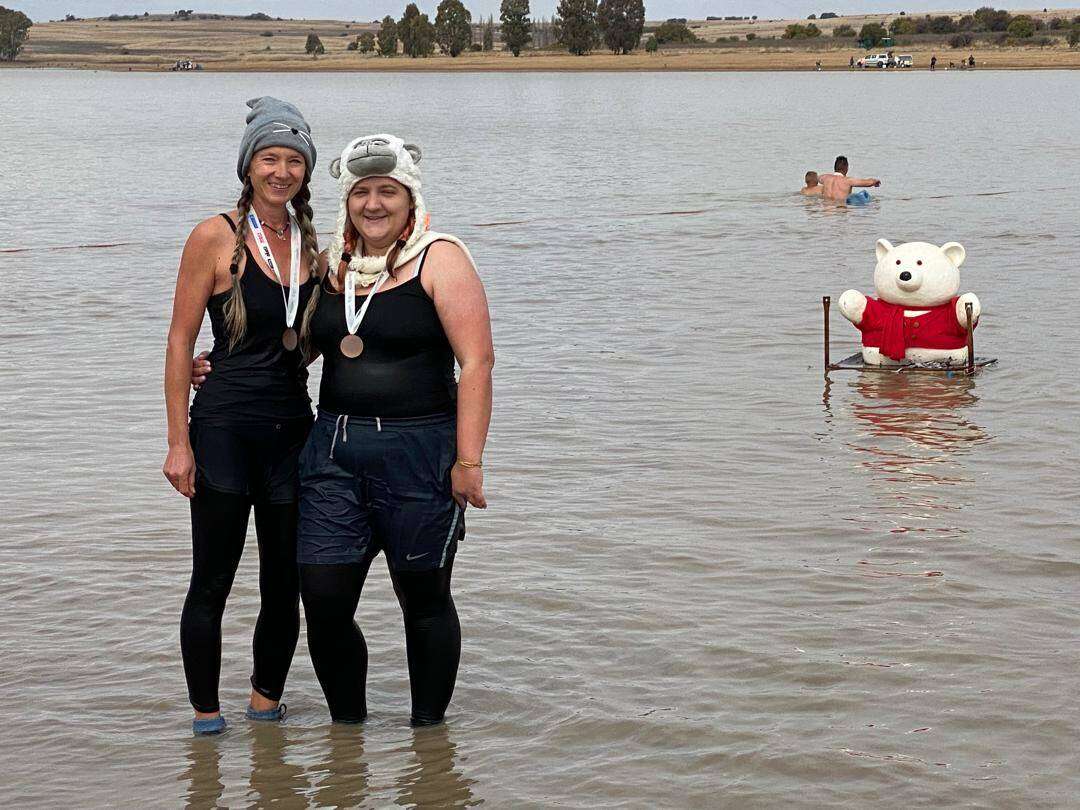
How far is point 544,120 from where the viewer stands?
58.0 metres

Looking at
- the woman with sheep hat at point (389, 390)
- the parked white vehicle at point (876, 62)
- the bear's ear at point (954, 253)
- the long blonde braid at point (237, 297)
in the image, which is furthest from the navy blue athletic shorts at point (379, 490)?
the parked white vehicle at point (876, 62)

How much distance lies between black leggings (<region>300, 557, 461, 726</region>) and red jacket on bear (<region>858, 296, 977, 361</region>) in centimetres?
686

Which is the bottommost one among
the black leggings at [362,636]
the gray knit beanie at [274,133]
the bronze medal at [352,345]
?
the black leggings at [362,636]

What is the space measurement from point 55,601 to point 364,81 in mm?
117839

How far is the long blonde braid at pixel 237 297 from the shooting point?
4754mm

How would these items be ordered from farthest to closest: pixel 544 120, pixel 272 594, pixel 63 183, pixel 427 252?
pixel 544 120 < pixel 63 183 < pixel 272 594 < pixel 427 252

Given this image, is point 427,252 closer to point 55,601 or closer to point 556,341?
point 55,601

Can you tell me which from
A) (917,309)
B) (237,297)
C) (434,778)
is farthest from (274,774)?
(917,309)

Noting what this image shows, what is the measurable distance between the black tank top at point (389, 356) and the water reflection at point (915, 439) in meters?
3.59

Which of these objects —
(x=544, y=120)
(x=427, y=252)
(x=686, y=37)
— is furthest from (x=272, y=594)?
(x=686, y=37)

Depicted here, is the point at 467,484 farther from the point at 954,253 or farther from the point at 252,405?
the point at 954,253

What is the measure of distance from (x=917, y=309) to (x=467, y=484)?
7.34 metres

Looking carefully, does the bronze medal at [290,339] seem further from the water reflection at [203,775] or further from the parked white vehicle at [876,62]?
the parked white vehicle at [876,62]

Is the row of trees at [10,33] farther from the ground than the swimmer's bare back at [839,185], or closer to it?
farther from the ground
